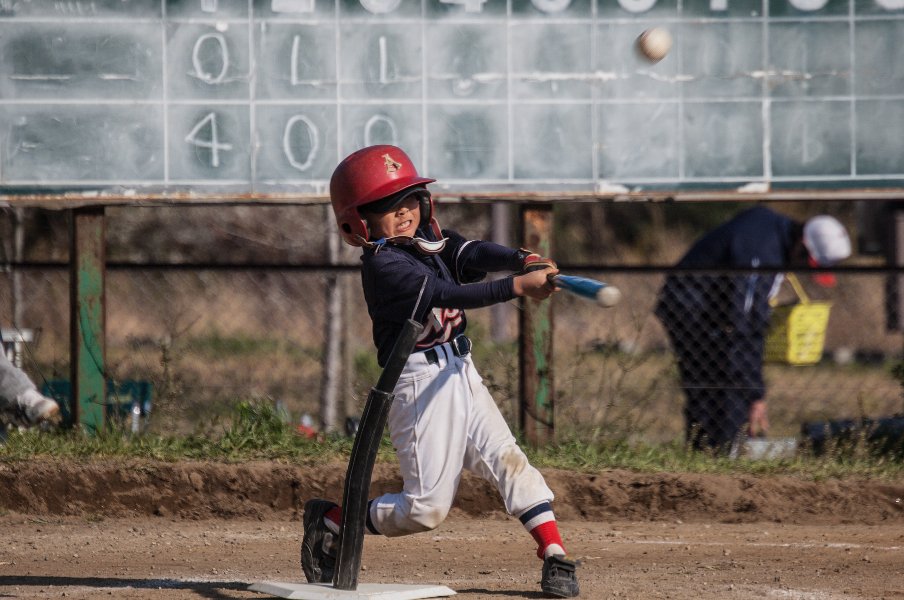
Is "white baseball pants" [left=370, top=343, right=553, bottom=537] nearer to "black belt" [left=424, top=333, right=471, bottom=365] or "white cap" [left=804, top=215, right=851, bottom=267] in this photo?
"black belt" [left=424, top=333, right=471, bottom=365]

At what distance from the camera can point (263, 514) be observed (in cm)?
718

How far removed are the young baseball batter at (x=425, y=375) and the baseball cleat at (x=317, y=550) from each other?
0.75ft

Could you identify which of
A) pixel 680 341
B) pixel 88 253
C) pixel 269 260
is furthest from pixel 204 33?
pixel 269 260

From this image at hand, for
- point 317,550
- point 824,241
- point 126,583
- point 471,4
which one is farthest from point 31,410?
point 824,241

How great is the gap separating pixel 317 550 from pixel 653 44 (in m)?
3.67

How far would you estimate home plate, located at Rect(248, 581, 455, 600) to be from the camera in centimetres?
478

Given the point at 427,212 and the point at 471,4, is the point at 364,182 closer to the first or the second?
the point at 427,212

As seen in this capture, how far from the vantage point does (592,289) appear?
163 inches

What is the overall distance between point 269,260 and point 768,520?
9.47m

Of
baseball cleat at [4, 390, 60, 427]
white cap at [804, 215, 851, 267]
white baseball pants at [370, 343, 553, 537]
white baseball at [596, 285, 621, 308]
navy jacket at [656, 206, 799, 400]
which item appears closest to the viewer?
white baseball at [596, 285, 621, 308]

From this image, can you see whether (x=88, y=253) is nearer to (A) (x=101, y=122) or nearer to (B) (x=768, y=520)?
(A) (x=101, y=122)

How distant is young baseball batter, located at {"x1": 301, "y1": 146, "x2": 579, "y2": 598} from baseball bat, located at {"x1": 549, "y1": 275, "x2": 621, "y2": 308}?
0.40 meters

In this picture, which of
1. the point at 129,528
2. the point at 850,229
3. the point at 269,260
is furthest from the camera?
the point at 850,229

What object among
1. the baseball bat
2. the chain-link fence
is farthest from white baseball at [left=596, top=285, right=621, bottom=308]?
the chain-link fence
